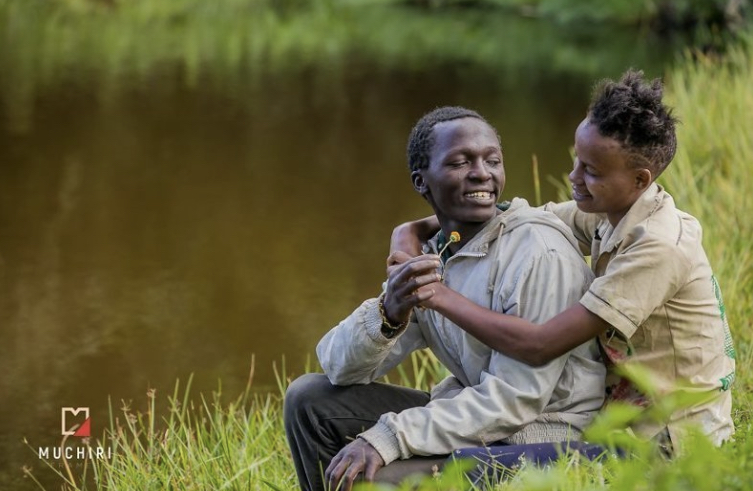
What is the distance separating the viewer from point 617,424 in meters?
1.72

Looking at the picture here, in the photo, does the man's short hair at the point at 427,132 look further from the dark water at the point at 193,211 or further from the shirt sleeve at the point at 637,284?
the dark water at the point at 193,211

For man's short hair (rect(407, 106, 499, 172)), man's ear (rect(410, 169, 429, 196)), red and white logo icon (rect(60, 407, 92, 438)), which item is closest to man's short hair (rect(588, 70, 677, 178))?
man's short hair (rect(407, 106, 499, 172))

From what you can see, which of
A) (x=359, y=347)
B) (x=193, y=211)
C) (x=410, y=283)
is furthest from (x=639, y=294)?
(x=193, y=211)

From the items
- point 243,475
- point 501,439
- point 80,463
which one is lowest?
point 80,463

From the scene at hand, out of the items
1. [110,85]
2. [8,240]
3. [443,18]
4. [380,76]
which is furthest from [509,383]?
[443,18]

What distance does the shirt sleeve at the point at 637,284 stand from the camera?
2596 mm

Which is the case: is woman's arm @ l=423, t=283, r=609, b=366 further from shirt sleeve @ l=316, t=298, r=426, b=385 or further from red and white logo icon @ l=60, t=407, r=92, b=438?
red and white logo icon @ l=60, t=407, r=92, b=438

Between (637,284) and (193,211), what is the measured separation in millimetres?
6553

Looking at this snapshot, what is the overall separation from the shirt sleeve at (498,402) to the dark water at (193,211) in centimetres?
234

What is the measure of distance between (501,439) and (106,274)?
5000 mm

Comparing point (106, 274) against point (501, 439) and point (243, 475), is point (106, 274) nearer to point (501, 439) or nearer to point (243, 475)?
point (243, 475)

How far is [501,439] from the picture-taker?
275cm

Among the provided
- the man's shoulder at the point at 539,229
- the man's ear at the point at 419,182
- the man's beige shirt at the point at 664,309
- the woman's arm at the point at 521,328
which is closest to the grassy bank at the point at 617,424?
the man's beige shirt at the point at 664,309

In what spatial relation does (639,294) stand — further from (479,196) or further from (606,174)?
(479,196)
